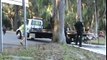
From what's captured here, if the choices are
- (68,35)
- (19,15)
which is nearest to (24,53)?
(68,35)

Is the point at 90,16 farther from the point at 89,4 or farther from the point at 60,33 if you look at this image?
the point at 60,33

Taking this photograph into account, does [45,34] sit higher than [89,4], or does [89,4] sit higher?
[89,4]

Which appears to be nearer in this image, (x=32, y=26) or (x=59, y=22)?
(x=59, y=22)

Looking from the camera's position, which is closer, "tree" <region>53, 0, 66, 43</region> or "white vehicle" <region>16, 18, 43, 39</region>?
"tree" <region>53, 0, 66, 43</region>

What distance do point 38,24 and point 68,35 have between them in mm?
6303

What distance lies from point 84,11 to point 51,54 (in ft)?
115

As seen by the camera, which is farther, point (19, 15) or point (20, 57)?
point (19, 15)

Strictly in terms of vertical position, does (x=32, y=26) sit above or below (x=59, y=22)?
below

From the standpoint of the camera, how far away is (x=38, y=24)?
108ft

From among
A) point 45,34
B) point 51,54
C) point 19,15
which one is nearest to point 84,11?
point 19,15

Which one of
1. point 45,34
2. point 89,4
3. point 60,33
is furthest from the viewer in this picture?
point 89,4

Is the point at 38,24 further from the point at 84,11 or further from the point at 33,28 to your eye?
the point at 84,11

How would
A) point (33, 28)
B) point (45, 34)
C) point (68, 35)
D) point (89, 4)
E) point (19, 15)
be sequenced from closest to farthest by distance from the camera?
point (68, 35)
point (45, 34)
point (33, 28)
point (89, 4)
point (19, 15)

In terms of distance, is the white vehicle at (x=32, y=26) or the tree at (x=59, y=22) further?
the white vehicle at (x=32, y=26)
